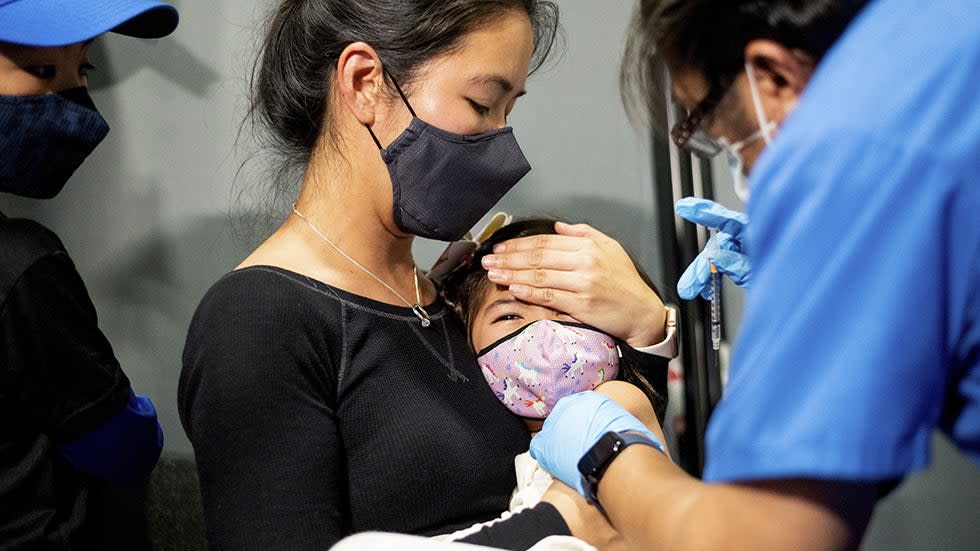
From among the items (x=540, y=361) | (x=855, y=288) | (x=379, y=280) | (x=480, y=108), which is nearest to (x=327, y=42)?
(x=480, y=108)

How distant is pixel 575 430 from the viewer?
136 cm

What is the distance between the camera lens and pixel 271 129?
5.82 feet

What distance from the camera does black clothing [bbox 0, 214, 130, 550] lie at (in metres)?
1.71

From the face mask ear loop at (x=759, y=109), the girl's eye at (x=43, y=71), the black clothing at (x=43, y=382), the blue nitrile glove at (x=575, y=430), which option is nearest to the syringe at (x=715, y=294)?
the blue nitrile glove at (x=575, y=430)

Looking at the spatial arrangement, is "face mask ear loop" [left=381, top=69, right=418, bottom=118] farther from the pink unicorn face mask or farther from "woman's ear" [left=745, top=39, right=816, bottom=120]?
"woman's ear" [left=745, top=39, right=816, bottom=120]

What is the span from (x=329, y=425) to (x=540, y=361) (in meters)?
0.42

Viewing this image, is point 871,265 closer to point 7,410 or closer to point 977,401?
point 977,401

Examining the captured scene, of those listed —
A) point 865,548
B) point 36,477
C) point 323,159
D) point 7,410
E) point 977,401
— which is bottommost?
point 865,548

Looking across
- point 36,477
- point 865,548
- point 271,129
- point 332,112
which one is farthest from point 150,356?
point 865,548

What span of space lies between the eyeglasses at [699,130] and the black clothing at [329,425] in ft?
1.95

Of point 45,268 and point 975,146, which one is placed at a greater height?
point 975,146

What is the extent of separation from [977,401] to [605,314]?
95cm

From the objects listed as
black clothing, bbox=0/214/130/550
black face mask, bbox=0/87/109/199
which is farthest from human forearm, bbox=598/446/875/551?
black face mask, bbox=0/87/109/199

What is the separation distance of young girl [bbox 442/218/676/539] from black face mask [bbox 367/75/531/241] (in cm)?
18
